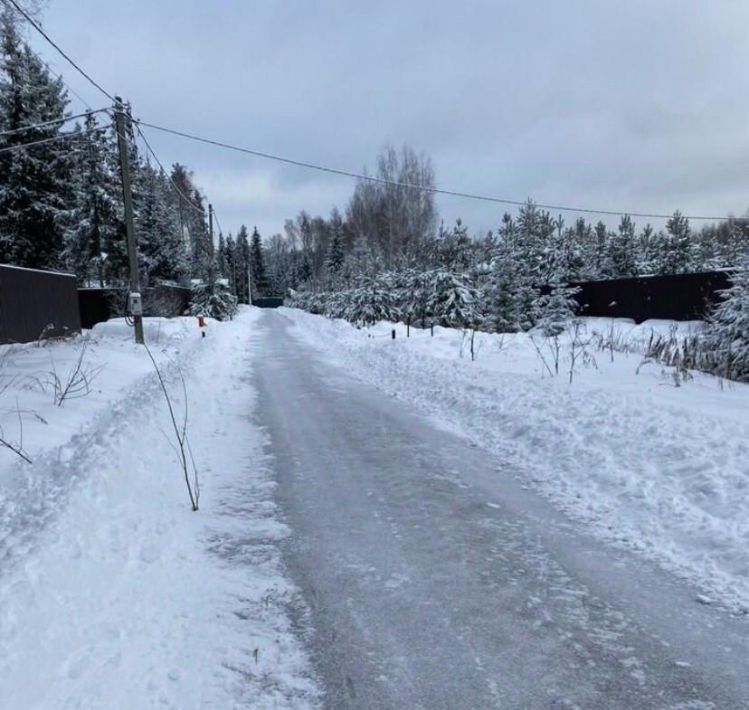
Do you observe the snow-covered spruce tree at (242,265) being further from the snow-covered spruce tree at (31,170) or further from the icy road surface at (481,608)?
the icy road surface at (481,608)

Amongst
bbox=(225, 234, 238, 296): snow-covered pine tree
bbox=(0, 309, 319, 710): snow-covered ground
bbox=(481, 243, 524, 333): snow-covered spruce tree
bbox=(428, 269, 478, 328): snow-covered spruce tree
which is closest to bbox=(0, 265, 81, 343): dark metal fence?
bbox=(0, 309, 319, 710): snow-covered ground

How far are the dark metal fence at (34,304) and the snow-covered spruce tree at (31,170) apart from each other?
12.7 m

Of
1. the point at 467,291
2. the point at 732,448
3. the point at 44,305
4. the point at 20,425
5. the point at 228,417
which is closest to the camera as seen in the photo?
the point at 732,448

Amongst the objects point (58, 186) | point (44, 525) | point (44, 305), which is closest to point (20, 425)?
point (44, 525)

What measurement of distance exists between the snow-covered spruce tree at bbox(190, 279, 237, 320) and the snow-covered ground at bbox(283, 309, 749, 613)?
2768 cm

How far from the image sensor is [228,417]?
30.0 ft

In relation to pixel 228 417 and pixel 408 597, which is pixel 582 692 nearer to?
pixel 408 597

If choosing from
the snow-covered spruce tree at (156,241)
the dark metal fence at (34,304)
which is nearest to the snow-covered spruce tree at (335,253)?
the snow-covered spruce tree at (156,241)

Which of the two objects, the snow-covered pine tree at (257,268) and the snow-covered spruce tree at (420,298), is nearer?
the snow-covered spruce tree at (420,298)

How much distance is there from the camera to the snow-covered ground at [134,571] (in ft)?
9.16

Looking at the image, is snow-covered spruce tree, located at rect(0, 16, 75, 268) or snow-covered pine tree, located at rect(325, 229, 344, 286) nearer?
snow-covered spruce tree, located at rect(0, 16, 75, 268)

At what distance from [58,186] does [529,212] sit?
26914mm

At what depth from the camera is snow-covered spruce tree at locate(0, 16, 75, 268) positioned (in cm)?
2728

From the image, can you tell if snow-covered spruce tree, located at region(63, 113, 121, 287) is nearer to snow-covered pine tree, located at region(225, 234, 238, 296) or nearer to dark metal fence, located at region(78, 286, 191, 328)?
dark metal fence, located at region(78, 286, 191, 328)
